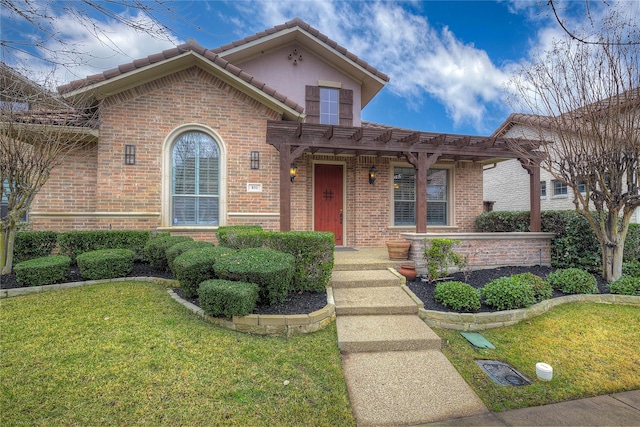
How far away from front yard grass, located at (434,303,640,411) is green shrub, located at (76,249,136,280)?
5768 millimetres

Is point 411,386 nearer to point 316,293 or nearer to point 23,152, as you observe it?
point 316,293

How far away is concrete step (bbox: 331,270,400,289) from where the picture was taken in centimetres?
514

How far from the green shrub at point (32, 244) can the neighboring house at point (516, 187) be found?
14.3 meters

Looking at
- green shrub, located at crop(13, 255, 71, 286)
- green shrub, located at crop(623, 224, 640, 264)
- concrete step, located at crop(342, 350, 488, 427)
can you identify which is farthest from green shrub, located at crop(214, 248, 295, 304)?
green shrub, located at crop(623, 224, 640, 264)

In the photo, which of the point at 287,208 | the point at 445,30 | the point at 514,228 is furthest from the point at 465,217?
the point at 287,208

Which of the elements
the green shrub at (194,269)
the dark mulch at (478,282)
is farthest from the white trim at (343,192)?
the green shrub at (194,269)

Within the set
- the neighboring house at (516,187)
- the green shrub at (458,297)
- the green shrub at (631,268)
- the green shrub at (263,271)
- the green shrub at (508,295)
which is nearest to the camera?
the green shrub at (263,271)

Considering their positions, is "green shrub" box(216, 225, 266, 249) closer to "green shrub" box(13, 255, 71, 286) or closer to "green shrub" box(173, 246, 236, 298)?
"green shrub" box(173, 246, 236, 298)

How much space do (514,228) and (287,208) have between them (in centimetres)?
697

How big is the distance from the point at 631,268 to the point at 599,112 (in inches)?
129

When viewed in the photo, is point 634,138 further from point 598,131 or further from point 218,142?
point 218,142

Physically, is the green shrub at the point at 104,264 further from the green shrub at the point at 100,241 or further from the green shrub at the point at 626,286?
the green shrub at the point at 626,286

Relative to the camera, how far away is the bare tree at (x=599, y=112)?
5070 mm

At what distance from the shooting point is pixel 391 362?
125 inches
